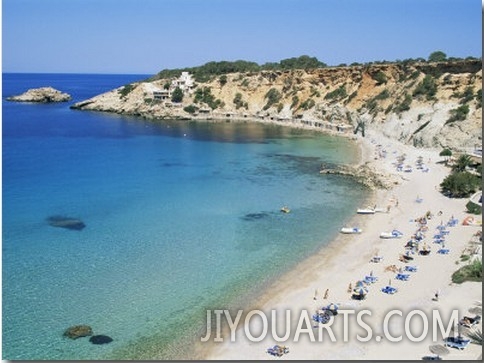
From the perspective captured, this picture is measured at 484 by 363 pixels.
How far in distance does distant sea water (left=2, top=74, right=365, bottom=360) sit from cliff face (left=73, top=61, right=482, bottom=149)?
31.6ft

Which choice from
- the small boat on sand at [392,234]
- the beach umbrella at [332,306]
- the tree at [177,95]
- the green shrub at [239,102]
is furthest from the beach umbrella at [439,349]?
the tree at [177,95]

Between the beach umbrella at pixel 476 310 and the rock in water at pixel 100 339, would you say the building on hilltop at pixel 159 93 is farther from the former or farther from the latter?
the beach umbrella at pixel 476 310

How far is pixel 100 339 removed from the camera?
19.7 m

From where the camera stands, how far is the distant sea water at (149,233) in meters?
20.9

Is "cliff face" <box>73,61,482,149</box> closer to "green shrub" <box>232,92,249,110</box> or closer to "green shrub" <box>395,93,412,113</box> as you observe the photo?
"green shrub" <box>395,93,412,113</box>

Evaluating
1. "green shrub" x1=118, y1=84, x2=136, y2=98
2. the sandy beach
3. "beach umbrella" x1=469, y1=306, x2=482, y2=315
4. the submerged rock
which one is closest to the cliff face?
"green shrub" x1=118, y1=84, x2=136, y2=98

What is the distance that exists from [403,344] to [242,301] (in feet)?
25.1

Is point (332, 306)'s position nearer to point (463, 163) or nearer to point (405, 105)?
point (463, 163)

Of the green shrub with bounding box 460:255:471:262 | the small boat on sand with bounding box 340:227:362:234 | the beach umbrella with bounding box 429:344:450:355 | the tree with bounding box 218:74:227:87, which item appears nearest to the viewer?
the beach umbrella with bounding box 429:344:450:355

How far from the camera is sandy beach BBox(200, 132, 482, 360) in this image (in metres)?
18.4

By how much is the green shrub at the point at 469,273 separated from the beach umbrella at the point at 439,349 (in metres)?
6.58

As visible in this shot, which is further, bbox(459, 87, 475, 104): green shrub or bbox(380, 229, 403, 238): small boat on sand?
bbox(459, 87, 475, 104): green shrub

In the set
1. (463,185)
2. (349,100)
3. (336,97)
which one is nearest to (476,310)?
(463,185)

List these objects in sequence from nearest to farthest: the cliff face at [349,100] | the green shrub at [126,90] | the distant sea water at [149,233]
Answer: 1. the distant sea water at [149,233]
2. the cliff face at [349,100]
3. the green shrub at [126,90]
